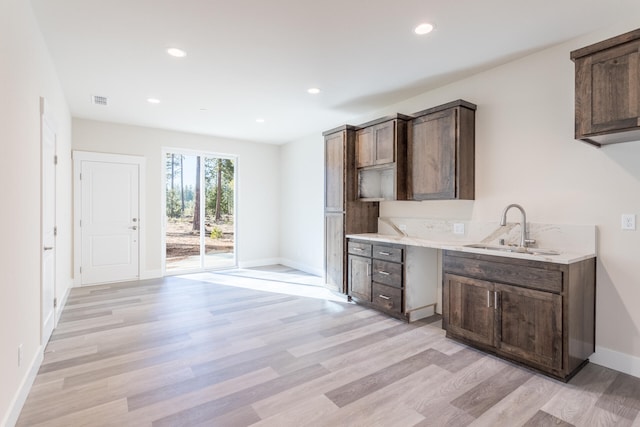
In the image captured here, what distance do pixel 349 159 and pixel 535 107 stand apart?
7.32 feet

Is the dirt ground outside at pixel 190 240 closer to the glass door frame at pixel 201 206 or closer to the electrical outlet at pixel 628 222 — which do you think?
the glass door frame at pixel 201 206

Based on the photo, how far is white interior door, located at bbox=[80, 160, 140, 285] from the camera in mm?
5387

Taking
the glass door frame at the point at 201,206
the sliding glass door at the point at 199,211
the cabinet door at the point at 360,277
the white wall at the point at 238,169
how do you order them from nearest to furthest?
1. the cabinet door at the point at 360,277
2. the white wall at the point at 238,169
3. the glass door frame at the point at 201,206
4. the sliding glass door at the point at 199,211

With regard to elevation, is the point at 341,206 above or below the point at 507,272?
above

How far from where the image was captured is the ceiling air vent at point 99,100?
433cm

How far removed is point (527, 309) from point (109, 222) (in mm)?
5974

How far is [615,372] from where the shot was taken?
259cm

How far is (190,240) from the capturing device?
6488 millimetres

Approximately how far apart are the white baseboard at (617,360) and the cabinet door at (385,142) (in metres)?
2.62

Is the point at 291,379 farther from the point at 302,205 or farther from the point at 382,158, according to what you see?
the point at 302,205

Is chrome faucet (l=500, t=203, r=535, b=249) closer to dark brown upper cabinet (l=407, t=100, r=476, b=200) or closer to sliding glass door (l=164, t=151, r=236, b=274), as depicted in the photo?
dark brown upper cabinet (l=407, t=100, r=476, b=200)

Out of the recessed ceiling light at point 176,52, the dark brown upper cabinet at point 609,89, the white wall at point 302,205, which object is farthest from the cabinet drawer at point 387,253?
the recessed ceiling light at point 176,52

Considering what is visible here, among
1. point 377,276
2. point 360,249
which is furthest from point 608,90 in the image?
point 360,249

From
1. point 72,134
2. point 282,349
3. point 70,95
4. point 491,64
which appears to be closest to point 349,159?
point 491,64
